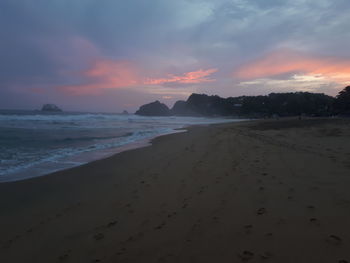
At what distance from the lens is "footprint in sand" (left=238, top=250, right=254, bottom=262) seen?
7.43 ft

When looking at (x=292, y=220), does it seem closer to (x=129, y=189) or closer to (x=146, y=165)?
(x=129, y=189)

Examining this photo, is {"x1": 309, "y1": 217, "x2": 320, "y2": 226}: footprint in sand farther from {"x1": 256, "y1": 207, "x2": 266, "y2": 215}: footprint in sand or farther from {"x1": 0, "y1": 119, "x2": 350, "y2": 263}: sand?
{"x1": 256, "y1": 207, "x2": 266, "y2": 215}: footprint in sand

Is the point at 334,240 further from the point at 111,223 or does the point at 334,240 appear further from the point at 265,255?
the point at 111,223

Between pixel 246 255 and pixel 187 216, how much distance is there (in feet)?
4.02

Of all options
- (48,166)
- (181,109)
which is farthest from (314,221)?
(181,109)

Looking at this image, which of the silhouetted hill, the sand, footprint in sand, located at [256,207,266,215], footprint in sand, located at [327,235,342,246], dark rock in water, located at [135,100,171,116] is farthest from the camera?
dark rock in water, located at [135,100,171,116]

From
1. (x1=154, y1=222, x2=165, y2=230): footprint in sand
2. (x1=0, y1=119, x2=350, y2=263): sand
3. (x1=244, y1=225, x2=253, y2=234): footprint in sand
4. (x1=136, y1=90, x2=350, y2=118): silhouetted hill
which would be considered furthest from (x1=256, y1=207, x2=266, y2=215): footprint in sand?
(x1=136, y1=90, x2=350, y2=118): silhouetted hill

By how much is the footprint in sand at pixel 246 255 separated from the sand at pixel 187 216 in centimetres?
1

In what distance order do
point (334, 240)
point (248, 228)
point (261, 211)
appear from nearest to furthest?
1. point (334, 240)
2. point (248, 228)
3. point (261, 211)

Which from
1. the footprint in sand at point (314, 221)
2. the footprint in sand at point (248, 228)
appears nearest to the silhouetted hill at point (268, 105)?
the footprint in sand at point (314, 221)

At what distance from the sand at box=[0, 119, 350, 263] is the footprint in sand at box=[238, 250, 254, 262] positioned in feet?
0.04

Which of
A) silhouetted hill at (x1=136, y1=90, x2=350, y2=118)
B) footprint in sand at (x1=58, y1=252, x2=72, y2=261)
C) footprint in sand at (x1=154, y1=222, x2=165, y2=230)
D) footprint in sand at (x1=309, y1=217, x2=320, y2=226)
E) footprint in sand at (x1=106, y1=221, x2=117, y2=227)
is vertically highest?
silhouetted hill at (x1=136, y1=90, x2=350, y2=118)

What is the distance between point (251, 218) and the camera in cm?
312

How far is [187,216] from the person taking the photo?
11.0ft
